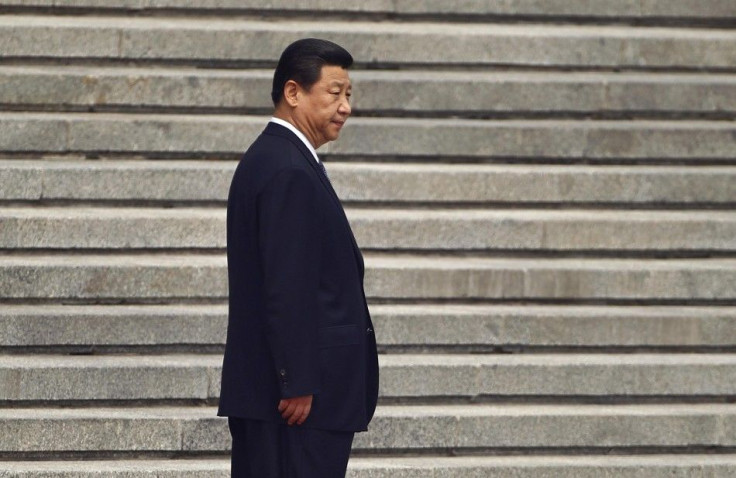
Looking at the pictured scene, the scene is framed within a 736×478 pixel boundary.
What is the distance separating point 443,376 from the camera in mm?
6637

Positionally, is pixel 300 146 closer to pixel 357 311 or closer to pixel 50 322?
pixel 357 311

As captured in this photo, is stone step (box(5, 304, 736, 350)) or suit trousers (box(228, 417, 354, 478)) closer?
suit trousers (box(228, 417, 354, 478))

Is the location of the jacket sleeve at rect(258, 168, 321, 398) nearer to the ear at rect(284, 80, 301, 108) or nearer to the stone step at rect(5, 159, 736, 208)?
the ear at rect(284, 80, 301, 108)

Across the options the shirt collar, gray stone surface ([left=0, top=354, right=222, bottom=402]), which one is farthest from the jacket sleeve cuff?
gray stone surface ([left=0, top=354, right=222, bottom=402])

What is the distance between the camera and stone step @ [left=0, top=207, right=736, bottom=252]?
684cm

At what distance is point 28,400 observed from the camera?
644 cm

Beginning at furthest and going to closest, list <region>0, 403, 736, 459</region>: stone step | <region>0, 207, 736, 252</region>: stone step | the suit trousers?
<region>0, 207, 736, 252</region>: stone step < <region>0, 403, 736, 459</region>: stone step < the suit trousers

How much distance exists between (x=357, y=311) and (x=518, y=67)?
133 inches

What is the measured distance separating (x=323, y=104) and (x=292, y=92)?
0.11m

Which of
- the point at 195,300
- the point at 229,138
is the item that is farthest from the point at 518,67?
the point at 195,300

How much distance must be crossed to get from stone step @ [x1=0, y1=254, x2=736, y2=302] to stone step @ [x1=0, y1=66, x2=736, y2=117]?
34.0 inches

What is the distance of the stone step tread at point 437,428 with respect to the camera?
633 centimetres

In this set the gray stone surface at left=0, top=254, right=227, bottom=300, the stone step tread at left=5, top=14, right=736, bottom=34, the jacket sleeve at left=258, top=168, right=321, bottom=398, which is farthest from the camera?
the stone step tread at left=5, top=14, right=736, bottom=34

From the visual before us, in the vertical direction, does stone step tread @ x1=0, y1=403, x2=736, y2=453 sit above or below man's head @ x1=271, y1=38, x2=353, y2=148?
below
